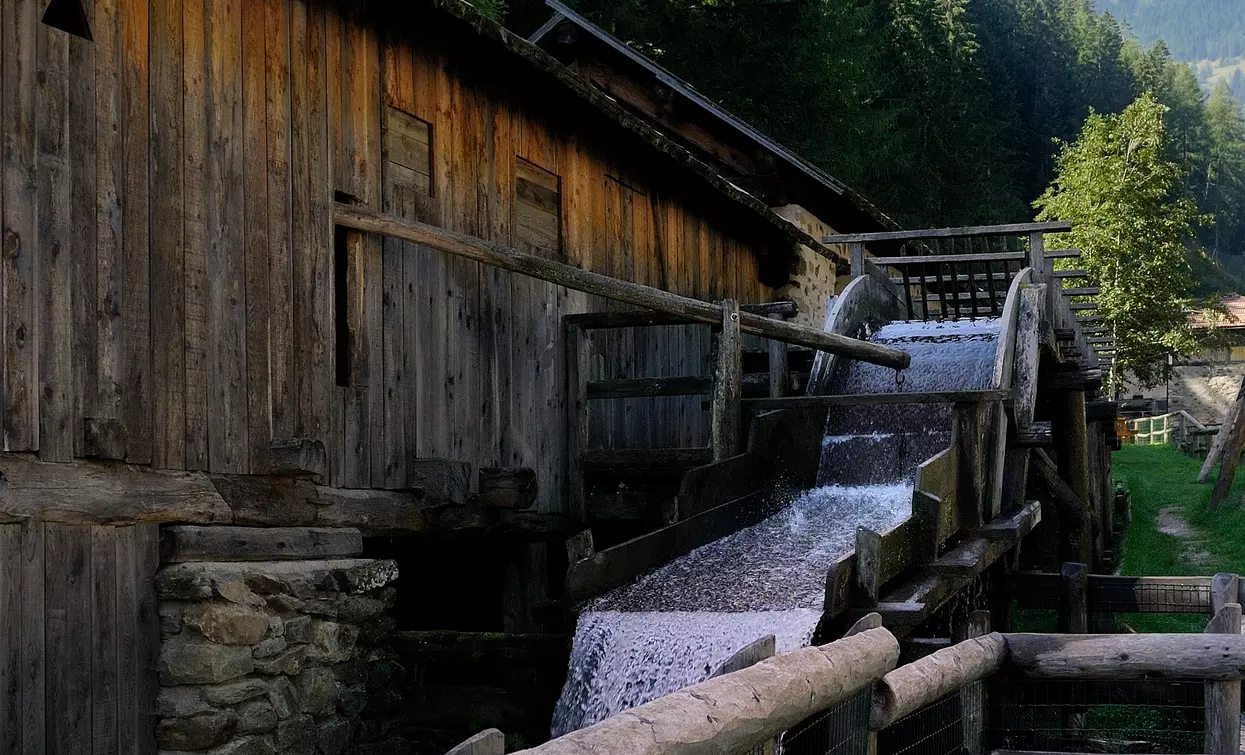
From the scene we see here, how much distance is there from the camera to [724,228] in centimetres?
1189

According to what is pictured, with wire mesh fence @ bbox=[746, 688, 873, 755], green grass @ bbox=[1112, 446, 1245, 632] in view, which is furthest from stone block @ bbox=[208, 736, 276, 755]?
green grass @ bbox=[1112, 446, 1245, 632]

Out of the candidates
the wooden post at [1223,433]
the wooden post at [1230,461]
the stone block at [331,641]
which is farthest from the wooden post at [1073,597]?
the wooden post at [1223,433]

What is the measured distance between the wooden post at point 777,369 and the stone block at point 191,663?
5392mm

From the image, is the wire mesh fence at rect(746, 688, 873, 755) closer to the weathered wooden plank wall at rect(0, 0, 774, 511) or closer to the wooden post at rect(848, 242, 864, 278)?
the weathered wooden plank wall at rect(0, 0, 774, 511)

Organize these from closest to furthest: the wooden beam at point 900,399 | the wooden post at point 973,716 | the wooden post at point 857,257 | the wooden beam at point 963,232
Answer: the wooden post at point 973,716
the wooden beam at point 900,399
the wooden beam at point 963,232
the wooden post at point 857,257

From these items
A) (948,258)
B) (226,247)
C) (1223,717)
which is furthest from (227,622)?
(948,258)

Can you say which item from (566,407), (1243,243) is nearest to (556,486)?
(566,407)

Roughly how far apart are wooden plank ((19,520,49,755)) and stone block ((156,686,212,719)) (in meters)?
0.54

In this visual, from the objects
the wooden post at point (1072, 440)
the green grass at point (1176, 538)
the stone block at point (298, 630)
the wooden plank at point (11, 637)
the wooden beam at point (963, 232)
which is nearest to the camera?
the wooden plank at point (11, 637)

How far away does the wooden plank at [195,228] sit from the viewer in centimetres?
573

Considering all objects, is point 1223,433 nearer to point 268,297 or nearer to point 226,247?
point 268,297

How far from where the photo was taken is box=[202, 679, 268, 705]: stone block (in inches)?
218

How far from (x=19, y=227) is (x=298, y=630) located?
2.15m

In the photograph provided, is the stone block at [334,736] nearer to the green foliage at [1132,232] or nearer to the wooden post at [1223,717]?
the wooden post at [1223,717]
